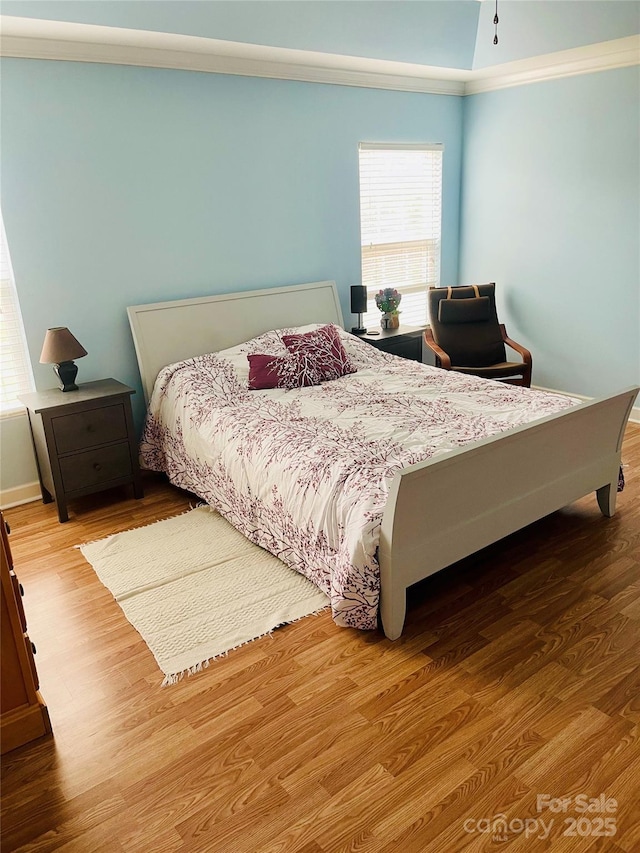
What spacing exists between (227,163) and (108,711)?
3170mm

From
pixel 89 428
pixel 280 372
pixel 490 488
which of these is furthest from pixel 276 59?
pixel 490 488

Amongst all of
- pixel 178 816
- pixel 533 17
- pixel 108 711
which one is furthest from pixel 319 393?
pixel 533 17

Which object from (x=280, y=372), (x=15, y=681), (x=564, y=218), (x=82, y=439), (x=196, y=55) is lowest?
(x=15, y=681)

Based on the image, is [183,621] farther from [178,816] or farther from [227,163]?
[227,163]

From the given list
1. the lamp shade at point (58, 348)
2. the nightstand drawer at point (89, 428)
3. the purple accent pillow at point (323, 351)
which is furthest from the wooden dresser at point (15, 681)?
the purple accent pillow at point (323, 351)

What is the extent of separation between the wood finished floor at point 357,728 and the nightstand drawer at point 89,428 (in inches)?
32.0

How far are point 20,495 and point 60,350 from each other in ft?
2.97

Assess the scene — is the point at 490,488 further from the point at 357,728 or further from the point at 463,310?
the point at 463,310

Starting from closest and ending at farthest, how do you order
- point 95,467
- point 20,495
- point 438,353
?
point 95,467, point 20,495, point 438,353

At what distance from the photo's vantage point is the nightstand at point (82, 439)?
3283 millimetres

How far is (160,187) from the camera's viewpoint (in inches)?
147

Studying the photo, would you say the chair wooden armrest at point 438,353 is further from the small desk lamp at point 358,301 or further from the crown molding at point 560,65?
the crown molding at point 560,65

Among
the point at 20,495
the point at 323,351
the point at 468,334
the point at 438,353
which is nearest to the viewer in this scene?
the point at 20,495

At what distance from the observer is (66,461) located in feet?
11.0
